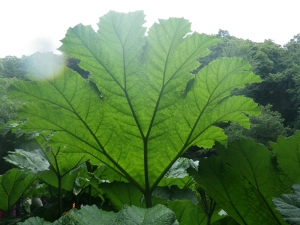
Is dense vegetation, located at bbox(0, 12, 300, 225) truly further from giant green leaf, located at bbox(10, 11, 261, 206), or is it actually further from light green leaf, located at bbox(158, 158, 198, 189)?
light green leaf, located at bbox(158, 158, 198, 189)

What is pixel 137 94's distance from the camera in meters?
0.70

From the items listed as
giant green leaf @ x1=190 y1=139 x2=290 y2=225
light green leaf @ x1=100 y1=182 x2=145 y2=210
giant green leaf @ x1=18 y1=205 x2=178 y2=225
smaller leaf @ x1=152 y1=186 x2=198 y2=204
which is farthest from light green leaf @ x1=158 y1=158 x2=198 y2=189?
giant green leaf @ x1=18 y1=205 x2=178 y2=225

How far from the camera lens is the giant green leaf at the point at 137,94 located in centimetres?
67

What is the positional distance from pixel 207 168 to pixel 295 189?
0.56ft

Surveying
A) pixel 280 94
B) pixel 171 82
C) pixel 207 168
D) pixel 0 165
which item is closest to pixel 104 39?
pixel 171 82

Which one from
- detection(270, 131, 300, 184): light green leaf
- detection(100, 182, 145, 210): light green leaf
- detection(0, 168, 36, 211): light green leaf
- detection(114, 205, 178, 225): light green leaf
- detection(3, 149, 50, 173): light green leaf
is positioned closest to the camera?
detection(114, 205, 178, 225): light green leaf

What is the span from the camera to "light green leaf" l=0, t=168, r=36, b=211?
0.96 metres

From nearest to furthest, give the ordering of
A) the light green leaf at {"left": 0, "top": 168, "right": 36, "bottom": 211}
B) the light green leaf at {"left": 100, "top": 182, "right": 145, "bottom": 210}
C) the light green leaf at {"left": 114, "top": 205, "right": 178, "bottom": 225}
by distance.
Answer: the light green leaf at {"left": 114, "top": 205, "right": 178, "bottom": 225}, the light green leaf at {"left": 100, "top": 182, "right": 145, "bottom": 210}, the light green leaf at {"left": 0, "top": 168, "right": 36, "bottom": 211}

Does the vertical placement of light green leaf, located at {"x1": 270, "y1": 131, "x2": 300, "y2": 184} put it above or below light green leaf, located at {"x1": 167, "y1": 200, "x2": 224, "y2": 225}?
above

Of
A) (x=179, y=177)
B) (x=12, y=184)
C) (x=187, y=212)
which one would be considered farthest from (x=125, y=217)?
(x=12, y=184)

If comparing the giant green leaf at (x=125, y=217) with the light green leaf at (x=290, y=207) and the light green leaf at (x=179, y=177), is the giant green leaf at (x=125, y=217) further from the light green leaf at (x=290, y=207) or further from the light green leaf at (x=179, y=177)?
the light green leaf at (x=179, y=177)

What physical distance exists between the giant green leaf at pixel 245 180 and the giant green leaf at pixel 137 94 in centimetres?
11

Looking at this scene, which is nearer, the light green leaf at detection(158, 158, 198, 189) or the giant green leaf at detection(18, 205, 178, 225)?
the giant green leaf at detection(18, 205, 178, 225)

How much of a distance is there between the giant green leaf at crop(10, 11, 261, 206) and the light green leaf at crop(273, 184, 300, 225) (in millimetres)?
254
